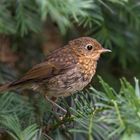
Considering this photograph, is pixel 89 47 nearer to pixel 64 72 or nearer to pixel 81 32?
pixel 64 72

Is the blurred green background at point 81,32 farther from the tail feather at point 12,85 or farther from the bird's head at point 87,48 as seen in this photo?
the tail feather at point 12,85

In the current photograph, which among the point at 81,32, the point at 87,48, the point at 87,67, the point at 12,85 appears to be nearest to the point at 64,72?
the point at 87,67

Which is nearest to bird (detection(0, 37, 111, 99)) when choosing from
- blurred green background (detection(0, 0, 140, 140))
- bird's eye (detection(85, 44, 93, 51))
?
bird's eye (detection(85, 44, 93, 51))

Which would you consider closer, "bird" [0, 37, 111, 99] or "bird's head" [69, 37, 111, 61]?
"bird" [0, 37, 111, 99]

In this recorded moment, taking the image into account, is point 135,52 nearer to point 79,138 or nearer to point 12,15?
point 12,15

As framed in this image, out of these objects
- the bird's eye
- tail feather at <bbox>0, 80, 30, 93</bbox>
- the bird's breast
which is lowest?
the bird's breast

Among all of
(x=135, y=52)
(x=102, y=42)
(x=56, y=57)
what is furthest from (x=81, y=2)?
(x=135, y=52)

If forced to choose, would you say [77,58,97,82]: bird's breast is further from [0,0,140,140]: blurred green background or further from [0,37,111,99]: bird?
[0,0,140,140]: blurred green background
